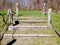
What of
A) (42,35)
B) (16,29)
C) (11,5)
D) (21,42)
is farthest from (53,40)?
(11,5)

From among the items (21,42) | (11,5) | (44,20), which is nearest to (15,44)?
(21,42)

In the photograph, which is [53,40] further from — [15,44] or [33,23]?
[33,23]

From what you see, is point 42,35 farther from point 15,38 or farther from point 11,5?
point 11,5

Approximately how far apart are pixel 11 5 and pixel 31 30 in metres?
21.0

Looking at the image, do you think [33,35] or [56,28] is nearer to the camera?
[33,35]

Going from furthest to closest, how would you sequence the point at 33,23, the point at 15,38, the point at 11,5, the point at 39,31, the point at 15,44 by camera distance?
the point at 11,5 → the point at 33,23 → the point at 39,31 → the point at 15,38 → the point at 15,44

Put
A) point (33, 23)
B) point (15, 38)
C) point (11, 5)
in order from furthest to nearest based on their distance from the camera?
point (11, 5) → point (33, 23) → point (15, 38)

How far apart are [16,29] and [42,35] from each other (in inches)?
86.4

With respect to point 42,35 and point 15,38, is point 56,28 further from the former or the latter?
point 15,38

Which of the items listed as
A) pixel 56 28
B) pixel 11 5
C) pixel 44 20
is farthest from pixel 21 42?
pixel 11 5

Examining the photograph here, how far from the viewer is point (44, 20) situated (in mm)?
14734

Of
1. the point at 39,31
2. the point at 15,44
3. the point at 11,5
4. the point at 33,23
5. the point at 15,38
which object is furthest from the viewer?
the point at 11,5

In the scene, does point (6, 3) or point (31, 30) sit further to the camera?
point (6, 3)

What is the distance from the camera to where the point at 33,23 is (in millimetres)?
14250
